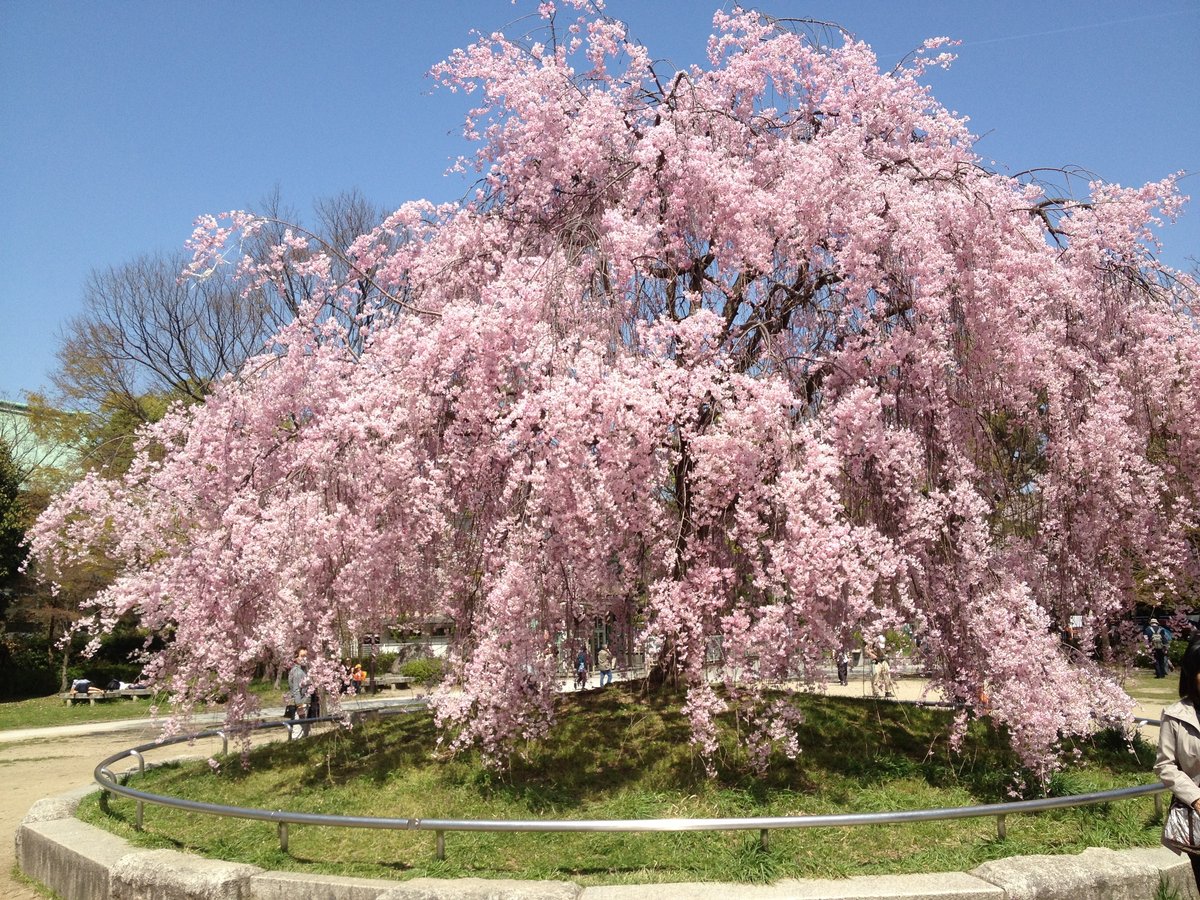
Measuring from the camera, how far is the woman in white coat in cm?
441

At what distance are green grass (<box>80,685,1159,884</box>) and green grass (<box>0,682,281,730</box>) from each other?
13098 mm

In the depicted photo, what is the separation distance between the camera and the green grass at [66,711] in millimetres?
22141

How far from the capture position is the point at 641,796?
7266 mm

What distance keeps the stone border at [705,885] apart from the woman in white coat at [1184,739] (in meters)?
0.98

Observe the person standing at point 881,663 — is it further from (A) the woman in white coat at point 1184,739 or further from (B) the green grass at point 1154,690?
(B) the green grass at point 1154,690

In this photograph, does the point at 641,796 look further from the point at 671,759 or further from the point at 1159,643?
the point at 1159,643

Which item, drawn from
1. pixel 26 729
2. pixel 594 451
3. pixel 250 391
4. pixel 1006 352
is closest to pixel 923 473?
pixel 1006 352

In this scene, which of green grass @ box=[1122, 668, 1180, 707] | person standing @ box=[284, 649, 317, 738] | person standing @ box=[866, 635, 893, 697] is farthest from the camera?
green grass @ box=[1122, 668, 1180, 707]

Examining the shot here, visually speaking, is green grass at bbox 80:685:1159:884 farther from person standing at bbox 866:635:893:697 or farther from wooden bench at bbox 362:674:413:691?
wooden bench at bbox 362:674:413:691

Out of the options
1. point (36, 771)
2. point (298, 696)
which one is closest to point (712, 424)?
point (298, 696)

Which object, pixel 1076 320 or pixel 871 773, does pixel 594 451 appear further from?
pixel 1076 320

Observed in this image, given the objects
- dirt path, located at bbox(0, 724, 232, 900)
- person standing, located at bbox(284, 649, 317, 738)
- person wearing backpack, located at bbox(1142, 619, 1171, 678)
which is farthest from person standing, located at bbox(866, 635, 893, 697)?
person wearing backpack, located at bbox(1142, 619, 1171, 678)

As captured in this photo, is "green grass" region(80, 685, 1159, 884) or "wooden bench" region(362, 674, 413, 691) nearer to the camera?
"green grass" region(80, 685, 1159, 884)

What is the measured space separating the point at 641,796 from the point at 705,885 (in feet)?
6.25
